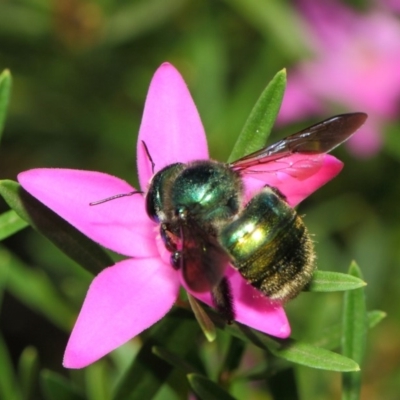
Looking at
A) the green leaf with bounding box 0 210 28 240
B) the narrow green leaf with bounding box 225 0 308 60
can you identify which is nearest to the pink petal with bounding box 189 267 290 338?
the green leaf with bounding box 0 210 28 240

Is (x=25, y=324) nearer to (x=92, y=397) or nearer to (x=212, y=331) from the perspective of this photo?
(x=92, y=397)

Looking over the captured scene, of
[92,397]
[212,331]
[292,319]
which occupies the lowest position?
[292,319]

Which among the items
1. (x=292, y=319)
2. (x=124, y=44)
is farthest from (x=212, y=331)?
(x=124, y=44)

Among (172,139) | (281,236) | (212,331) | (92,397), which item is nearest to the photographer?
(212,331)

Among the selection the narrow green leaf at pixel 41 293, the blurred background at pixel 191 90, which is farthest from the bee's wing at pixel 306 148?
the blurred background at pixel 191 90

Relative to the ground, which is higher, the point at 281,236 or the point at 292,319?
the point at 281,236

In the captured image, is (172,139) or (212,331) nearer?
(212,331)

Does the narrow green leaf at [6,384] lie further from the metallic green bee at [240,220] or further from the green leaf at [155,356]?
the metallic green bee at [240,220]
